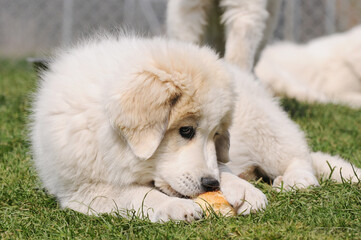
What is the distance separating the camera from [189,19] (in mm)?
5172

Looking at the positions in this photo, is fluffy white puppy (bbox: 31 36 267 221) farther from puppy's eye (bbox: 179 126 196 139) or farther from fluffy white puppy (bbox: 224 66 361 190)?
fluffy white puppy (bbox: 224 66 361 190)

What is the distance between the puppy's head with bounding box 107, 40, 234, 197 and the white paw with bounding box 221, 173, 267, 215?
11cm

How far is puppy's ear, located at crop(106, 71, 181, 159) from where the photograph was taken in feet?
8.53

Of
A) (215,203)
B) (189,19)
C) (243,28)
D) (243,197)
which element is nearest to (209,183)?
(215,203)

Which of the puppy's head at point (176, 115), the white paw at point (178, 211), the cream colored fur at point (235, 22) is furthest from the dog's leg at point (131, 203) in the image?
the cream colored fur at point (235, 22)

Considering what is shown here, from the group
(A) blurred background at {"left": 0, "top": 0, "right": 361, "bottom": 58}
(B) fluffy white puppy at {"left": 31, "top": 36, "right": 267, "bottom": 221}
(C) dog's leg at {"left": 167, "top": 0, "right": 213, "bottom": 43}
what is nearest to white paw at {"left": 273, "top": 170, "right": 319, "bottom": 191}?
(B) fluffy white puppy at {"left": 31, "top": 36, "right": 267, "bottom": 221}

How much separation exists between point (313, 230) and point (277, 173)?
1216 mm

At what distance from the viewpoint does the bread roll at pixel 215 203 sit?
2691 mm

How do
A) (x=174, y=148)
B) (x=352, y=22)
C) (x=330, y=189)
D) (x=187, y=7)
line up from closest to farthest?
(x=174, y=148)
(x=330, y=189)
(x=187, y=7)
(x=352, y=22)

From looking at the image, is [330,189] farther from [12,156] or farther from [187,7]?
[187,7]

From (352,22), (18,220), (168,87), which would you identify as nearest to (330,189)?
(168,87)

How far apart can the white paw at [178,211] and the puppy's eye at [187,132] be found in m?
0.34

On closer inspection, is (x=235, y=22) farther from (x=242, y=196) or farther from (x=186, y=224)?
(x=186, y=224)

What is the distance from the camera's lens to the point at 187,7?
512 cm
